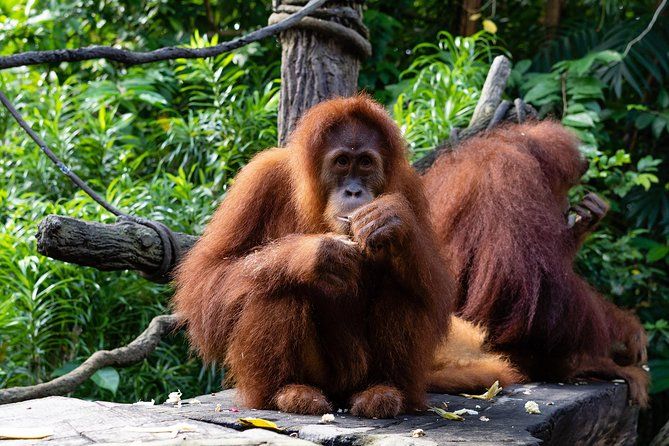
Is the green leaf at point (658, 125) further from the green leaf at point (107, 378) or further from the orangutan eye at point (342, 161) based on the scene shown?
the green leaf at point (107, 378)

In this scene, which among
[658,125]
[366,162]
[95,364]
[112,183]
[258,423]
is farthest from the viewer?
[658,125]

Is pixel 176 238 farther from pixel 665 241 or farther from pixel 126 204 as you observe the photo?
pixel 665 241

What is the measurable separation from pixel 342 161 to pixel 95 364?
160cm

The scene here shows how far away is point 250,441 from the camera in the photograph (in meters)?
2.23

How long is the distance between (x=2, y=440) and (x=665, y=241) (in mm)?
5358

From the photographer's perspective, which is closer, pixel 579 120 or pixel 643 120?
pixel 579 120

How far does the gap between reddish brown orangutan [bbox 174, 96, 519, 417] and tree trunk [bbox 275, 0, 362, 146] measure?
3.17ft

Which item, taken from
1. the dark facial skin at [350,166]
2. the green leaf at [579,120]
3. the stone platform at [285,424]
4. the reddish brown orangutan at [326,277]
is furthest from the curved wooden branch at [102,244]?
the green leaf at [579,120]

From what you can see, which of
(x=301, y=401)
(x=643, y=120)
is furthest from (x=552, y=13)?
(x=301, y=401)

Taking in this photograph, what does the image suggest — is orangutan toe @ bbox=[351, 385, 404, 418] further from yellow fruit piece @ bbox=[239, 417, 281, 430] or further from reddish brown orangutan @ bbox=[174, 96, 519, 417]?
yellow fruit piece @ bbox=[239, 417, 281, 430]

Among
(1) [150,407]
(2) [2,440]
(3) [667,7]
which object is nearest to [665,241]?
(3) [667,7]

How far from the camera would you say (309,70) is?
13.5ft

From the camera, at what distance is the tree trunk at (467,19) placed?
24.1 feet

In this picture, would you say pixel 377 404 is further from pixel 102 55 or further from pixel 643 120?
pixel 643 120
